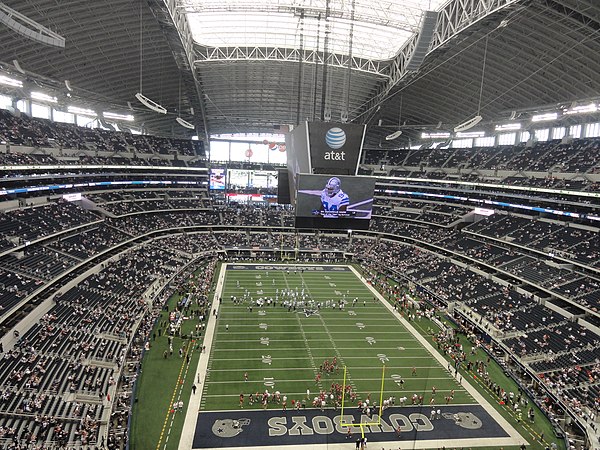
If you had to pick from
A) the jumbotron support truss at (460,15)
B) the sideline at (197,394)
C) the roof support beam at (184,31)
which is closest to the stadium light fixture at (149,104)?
the roof support beam at (184,31)

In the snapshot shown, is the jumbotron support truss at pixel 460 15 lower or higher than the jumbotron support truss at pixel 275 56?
lower

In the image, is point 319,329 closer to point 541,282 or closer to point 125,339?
point 125,339

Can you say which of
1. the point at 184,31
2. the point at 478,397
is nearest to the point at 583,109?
the point at 478,397

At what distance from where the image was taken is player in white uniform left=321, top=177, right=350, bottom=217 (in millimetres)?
22234

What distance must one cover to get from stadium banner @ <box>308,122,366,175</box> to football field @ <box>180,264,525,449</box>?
11209 millimetres

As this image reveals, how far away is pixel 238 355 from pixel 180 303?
392 inches

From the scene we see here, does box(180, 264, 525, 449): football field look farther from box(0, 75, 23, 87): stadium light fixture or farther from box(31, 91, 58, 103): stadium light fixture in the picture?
box(31, 91, 58, 103): stadium light fixture

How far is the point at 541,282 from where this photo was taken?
35.2 m

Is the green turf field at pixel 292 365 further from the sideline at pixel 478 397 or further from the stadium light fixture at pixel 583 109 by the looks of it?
the stadium light fixture at pixel 583 109

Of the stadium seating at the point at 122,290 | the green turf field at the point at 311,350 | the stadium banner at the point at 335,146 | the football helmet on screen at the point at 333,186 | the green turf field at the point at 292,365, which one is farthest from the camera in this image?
the green turf field at the point at 311,350

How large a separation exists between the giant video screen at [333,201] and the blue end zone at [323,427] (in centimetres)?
962

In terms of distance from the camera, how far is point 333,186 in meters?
22.3


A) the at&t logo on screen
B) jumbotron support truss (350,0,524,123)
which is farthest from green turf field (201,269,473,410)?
jumbotron support truss (350,0,524,123)

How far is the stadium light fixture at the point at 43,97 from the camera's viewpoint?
46781 millimetres
